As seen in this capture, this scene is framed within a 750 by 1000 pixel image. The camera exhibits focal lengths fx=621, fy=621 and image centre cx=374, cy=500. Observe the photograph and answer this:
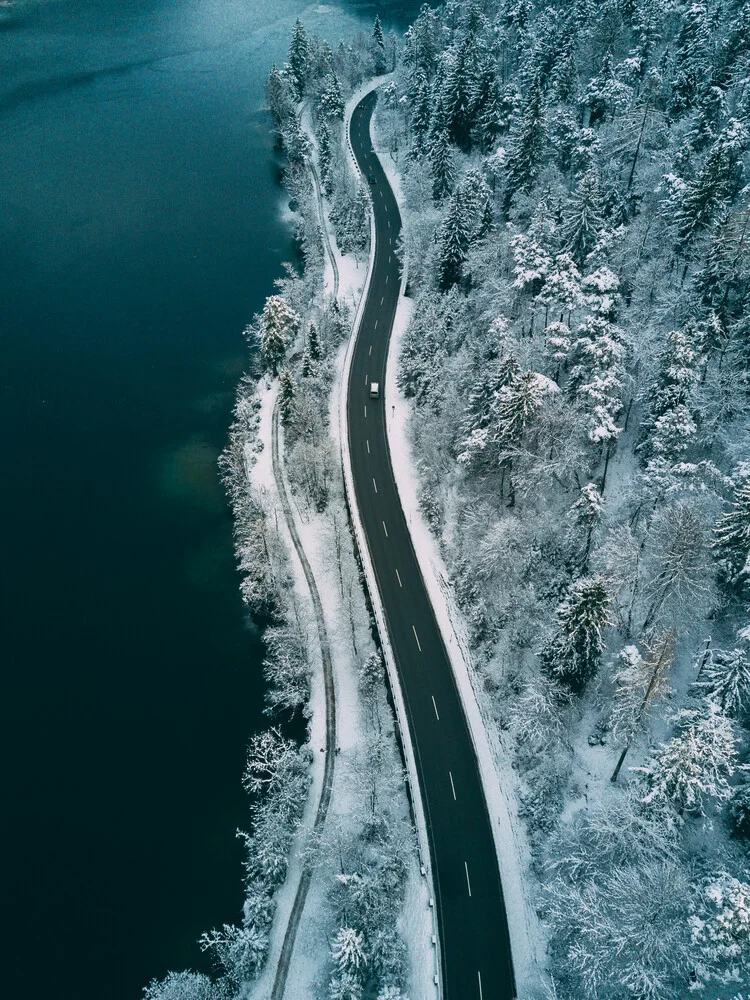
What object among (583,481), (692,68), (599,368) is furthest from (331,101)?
(583,481)

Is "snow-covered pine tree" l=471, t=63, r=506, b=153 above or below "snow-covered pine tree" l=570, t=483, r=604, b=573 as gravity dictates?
above

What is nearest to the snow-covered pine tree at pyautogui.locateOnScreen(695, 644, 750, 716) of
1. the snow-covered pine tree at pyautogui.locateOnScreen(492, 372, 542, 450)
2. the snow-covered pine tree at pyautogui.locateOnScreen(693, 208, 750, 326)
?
the snow-covered pine tree at pyautogui.locateOnScreen(492, 372, 542, 450)

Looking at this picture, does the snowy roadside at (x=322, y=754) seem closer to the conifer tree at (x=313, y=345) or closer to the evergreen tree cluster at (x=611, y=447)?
the conifer tree at (x=313, y=345)

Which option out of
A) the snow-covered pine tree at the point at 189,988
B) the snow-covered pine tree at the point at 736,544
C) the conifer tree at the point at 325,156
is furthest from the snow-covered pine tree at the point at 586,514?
the conifer tree at the point at 325,156

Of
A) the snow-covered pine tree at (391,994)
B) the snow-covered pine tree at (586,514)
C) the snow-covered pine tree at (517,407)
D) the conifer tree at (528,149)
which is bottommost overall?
the snow-covered pine tree at (391,994)

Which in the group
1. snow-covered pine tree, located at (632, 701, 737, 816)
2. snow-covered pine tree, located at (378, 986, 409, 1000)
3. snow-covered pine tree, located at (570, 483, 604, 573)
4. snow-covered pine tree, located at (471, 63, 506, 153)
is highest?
snow-covered pine tree, located at (471, 63, 506, 153)

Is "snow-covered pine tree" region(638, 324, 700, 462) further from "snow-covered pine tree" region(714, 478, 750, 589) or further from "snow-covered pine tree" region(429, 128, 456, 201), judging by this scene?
"snow-covered pine tree" region(429, 128, 456, 201)

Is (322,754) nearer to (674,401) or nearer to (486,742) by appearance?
(486,742)
